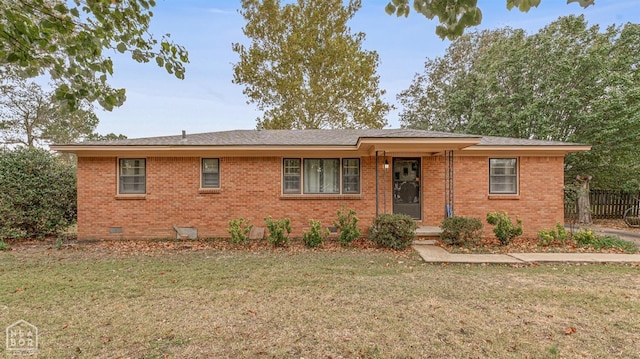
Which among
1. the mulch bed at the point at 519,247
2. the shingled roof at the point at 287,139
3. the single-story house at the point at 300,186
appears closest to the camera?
the mulch bed at the point at 519,247

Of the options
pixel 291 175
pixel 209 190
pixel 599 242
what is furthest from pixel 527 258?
pixel 209 190

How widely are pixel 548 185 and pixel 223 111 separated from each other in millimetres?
15260

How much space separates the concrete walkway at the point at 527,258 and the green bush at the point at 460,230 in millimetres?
926

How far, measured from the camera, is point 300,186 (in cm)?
955

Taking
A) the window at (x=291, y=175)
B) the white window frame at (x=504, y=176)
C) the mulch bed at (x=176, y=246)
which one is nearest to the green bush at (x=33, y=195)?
the mulch bed at (x=176, y=246)

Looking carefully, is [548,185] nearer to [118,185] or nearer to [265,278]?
[265,278]

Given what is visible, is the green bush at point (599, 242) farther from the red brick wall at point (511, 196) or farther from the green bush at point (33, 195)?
the green bush at point (33, 195)

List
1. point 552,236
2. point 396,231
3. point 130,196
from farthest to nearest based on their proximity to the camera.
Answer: point 130,196 < point 552,236 < point 396,231

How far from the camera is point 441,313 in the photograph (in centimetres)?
380

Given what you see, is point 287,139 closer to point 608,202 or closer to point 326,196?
point 326,196

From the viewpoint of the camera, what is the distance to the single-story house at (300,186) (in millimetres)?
9203

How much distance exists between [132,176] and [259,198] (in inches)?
155

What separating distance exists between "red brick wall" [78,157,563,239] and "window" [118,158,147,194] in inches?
7.8

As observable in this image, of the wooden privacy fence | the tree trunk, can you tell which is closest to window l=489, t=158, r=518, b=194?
the tree trunk
